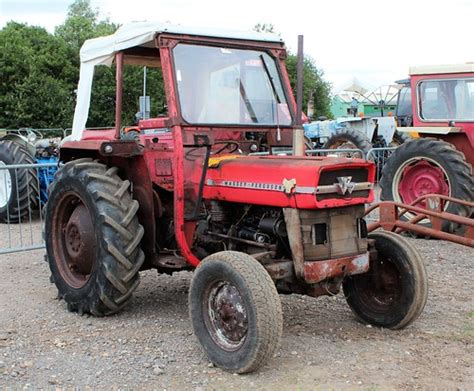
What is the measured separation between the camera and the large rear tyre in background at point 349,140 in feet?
46.5

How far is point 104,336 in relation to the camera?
464cm

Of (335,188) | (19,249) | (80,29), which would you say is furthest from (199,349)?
(80,29)

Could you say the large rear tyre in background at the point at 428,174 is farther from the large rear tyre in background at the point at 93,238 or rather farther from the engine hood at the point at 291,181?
the large rear tyre in background at the point at 93,238

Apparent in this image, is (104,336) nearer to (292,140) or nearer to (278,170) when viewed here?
(278,170)

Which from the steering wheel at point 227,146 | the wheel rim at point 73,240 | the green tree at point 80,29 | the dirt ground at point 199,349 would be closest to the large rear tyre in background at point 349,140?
the dirt ground at point 199,349

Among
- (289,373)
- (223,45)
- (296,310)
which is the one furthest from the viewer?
(296,310)

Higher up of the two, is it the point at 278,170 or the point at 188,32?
the point at 188,32

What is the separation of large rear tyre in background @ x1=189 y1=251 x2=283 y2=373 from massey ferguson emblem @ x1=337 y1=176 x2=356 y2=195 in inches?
29.5

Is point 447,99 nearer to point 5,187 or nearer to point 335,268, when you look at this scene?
point 335,268

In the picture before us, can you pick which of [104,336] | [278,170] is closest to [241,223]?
[278,170]

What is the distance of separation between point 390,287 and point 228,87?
1923 mm

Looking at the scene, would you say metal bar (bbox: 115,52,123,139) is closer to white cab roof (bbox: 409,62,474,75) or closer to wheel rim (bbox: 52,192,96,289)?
wheel rim (bbox: 52,192,96,289)

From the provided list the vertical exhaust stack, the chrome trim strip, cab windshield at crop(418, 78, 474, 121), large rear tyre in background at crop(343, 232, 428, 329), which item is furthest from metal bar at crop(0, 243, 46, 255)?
cab windshield at crop(418, 78, 474, 121)

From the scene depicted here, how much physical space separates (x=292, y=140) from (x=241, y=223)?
0.93 m
